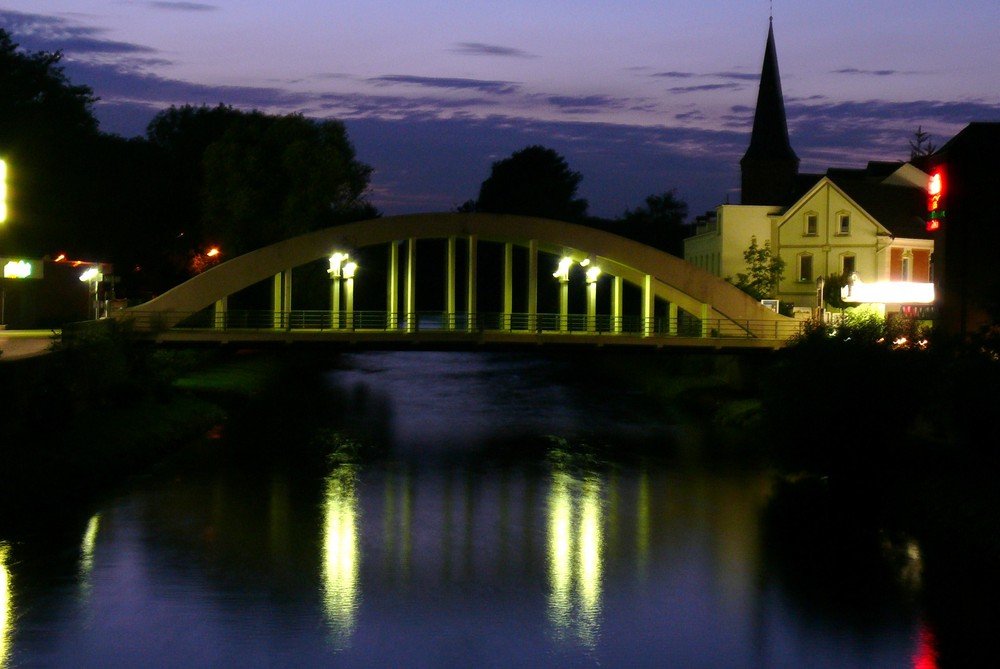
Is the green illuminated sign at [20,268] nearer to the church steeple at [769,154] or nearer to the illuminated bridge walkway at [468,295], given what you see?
the illuminated bridge walkway at [468,295]

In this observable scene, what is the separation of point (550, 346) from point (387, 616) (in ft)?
98.3

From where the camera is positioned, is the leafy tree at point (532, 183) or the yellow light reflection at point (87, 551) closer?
the yellow light reflection at point (87, 551)

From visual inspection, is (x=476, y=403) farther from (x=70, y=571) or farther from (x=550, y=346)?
(x=70, y=571)

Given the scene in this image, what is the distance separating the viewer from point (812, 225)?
74.0 metres

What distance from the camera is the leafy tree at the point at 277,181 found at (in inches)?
2837

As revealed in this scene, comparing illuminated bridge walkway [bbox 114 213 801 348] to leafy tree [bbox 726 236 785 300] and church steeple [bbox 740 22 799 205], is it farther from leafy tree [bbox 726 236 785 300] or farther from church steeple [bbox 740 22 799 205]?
church steeple [bbox 740 22 799 205]

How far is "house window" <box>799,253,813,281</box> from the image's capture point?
74.2 m

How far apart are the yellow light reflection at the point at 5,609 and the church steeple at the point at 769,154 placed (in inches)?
2452

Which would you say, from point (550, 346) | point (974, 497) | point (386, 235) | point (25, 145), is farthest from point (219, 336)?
point (974, 497)

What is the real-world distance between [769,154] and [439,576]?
201ft

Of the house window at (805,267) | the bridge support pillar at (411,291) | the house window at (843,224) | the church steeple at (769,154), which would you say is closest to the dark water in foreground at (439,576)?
the bridge support pillar at (411,291)

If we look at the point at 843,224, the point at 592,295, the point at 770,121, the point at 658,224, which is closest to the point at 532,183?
the point at 658,224

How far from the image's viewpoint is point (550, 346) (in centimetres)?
5022

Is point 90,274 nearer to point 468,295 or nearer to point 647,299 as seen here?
point 468,295
